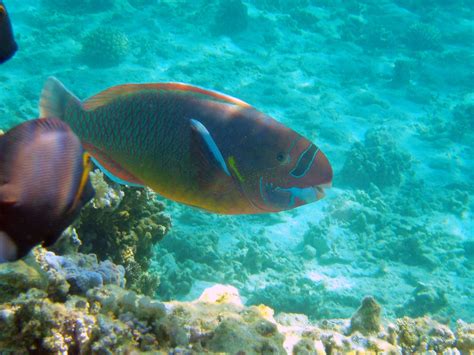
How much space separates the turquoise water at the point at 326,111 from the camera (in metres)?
7.47

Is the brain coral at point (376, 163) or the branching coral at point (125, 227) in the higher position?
the branching coral at point (125, 227)

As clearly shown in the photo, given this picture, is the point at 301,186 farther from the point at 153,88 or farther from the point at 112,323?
the point at 112,323

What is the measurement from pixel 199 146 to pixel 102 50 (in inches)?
557

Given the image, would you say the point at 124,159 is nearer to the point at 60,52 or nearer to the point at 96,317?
the point at 96,317

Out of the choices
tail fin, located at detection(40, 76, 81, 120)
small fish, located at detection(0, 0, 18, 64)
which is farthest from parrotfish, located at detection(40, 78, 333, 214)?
small fish, located at detection(0, 0, 18, 64)

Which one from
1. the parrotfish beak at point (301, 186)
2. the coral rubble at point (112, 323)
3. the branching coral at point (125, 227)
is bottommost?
the branching coral at point (125, 227)

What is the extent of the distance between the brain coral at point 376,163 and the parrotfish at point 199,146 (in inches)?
383

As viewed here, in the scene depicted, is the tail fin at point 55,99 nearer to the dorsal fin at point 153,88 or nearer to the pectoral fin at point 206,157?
the dorsal fin at point 153,88

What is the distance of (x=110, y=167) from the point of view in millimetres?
1605

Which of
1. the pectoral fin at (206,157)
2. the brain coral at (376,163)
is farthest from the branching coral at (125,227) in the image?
the brain coral at (376,163)

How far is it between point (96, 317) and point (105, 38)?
13.8 meters

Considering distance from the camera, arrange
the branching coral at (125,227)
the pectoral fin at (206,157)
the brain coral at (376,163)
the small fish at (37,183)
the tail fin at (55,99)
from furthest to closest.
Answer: the brain coral at (376,163) → the branching coral at (125,227) → the tail fin at (55,99) → the pectoral fin at (206,157) → the small fish at (37,183)

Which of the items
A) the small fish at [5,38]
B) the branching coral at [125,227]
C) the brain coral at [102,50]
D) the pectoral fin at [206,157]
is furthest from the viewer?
the brain coral at [102,50]

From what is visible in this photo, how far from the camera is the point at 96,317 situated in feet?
6.95
